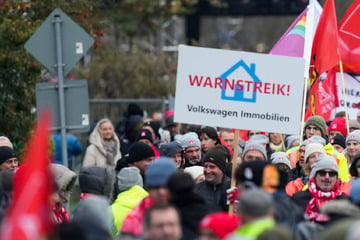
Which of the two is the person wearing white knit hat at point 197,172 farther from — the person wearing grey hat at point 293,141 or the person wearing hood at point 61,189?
the person wearing grey hat at point 293,141

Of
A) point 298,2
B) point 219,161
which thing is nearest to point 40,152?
point 219,161

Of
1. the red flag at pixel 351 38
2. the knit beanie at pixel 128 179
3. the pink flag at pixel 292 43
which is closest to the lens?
the knit beanie at pixel 128 179

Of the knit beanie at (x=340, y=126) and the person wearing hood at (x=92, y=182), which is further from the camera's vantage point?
the knit beanie at (x=340, y=126)

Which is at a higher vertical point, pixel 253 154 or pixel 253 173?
pixel 253 173

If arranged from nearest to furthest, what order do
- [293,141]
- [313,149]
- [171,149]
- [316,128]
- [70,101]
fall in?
1. [313,149]
2. [171,149]
3. [70,101]
4. [316,128]
5. [293,141]

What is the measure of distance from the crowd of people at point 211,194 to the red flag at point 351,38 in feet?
6.89

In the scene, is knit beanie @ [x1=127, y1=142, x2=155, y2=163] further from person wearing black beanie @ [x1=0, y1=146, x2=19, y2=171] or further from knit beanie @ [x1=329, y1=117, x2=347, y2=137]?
knit beanie @ [x1=329, y1=117, x2=347, y2=137]

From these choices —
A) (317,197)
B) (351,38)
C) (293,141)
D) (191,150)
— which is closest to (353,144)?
(191,150)

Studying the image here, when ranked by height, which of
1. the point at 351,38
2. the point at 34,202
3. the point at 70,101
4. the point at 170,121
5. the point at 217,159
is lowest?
the point at 170,121

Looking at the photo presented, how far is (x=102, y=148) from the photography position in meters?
18.4

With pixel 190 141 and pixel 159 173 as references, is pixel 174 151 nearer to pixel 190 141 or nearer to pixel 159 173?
pixel 190 141

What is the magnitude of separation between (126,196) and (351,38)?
7.49 metres

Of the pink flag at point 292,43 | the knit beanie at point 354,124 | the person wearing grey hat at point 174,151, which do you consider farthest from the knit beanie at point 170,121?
the person wearing grey hat at point 174,151

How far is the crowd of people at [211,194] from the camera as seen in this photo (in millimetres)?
8680
